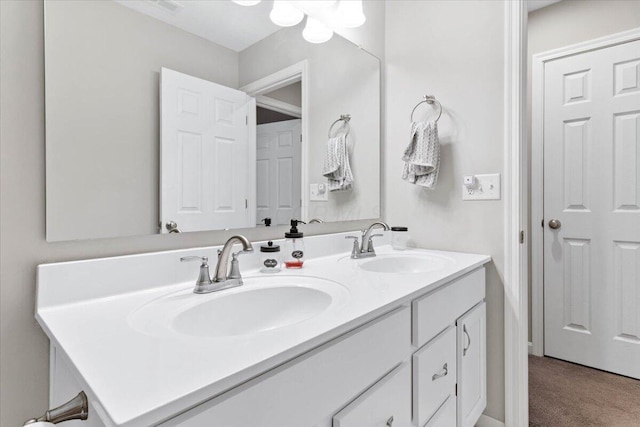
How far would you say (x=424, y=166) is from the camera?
1636 millimetres

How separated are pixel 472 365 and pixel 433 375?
16.1 inches

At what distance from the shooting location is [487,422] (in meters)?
1.53

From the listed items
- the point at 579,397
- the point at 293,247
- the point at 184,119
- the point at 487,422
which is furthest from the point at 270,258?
the point at 579,397

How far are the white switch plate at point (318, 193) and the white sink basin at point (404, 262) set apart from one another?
0.33 metres

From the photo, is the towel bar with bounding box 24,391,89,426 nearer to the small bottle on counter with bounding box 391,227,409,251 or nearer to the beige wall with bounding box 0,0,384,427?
the beige wall with bounding box 0,0,384,427

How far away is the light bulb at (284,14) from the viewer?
1370 mm

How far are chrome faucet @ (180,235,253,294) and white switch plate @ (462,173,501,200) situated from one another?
1.11 m

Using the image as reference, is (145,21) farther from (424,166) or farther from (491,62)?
(491,62)

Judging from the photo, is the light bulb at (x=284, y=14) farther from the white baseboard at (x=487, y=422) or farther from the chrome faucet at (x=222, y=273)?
the white baseboard at (x=487, y=422)

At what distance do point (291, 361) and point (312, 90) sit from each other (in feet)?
3.94

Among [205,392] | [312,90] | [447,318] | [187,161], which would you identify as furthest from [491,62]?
[205,392]

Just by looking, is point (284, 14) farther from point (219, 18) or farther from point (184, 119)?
point (184, 119)

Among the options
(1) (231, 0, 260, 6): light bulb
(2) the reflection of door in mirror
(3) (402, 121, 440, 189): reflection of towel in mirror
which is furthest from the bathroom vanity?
(1) (231, 0, 260, 6): light bulb

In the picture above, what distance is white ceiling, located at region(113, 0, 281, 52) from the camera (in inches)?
40.5
